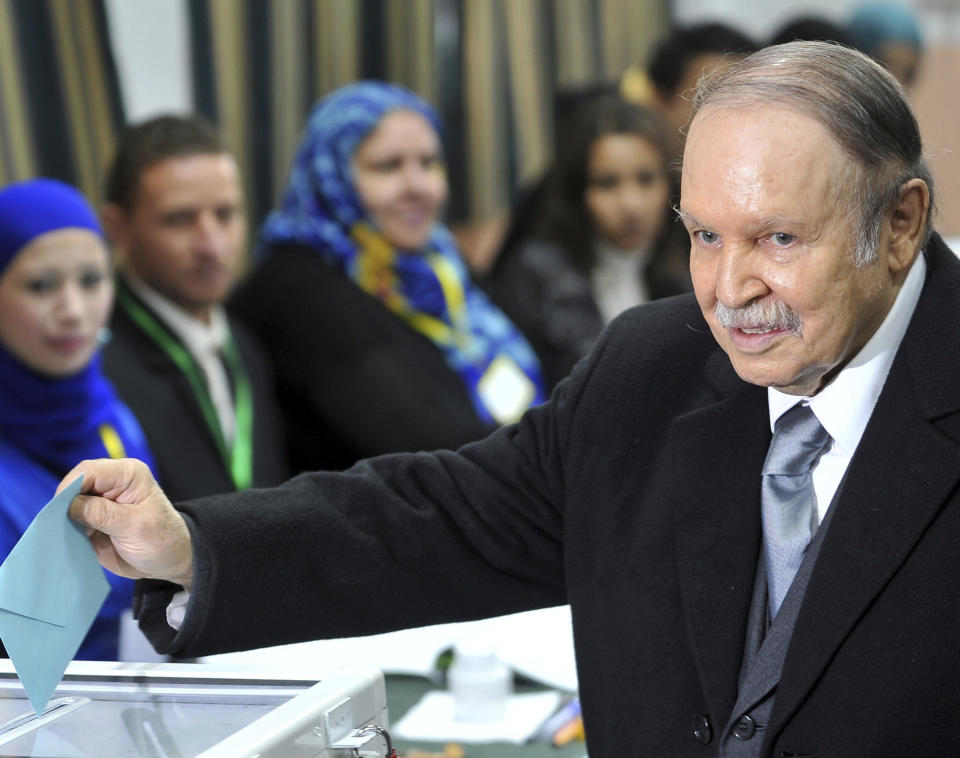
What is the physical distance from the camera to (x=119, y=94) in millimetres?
3266

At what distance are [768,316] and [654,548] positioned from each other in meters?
0.30

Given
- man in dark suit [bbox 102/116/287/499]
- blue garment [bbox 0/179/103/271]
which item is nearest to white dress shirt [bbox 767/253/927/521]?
blue garment [bbox 0/179/103/271]

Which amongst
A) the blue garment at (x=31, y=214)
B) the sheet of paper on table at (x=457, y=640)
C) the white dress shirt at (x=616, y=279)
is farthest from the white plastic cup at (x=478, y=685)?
the white dress shirt at (x=616, y=279)

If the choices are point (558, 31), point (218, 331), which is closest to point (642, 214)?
point (218, 331)

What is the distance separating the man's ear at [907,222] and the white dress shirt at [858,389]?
0.11 ft

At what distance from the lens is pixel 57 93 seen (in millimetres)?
3129

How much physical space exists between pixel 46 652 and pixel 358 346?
200cm

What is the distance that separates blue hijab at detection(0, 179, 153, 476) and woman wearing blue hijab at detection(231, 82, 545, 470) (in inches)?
28.6

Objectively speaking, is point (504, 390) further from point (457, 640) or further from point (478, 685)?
point (478, 685)

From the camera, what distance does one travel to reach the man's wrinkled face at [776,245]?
42.9 inches

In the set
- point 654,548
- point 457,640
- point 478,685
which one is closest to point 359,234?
point 457,640

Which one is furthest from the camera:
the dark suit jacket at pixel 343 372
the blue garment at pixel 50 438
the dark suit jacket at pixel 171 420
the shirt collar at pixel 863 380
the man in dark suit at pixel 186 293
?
the dark suit jacket at pixel 343 372

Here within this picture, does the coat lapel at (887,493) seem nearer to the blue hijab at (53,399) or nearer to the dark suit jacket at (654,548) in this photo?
the dark suit jacket at (654,548)

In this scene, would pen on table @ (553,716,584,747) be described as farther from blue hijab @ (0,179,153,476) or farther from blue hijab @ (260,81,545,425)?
blue hijab @ (260,81,545,425)
